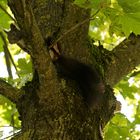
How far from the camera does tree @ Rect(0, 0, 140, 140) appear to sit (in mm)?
1104

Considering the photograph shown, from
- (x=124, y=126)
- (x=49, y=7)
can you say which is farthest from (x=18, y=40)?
(x=124, y=126)

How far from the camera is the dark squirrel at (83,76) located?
1379mm

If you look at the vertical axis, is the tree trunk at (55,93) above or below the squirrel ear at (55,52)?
below

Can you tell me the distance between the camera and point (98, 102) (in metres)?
1.40

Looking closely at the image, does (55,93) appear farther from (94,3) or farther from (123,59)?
(123,59)

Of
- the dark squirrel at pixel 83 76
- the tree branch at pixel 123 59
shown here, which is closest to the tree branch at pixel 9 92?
the dark squirrel at pixel 83 76

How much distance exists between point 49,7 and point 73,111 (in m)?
0.58

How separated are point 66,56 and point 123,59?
43cm

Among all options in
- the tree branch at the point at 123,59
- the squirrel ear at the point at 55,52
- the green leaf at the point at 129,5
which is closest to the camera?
the green leaf at the point at 129,5

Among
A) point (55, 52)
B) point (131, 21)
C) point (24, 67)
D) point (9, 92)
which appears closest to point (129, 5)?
point (131, 21)

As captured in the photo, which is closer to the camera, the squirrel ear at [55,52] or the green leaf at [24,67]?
the squirrel ear at [55,52]

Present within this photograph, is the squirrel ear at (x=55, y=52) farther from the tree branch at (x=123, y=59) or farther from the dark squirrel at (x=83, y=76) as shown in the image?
the tree branch at (x=123, y=59)

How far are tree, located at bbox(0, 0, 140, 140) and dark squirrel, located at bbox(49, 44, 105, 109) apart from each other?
21 millimetres

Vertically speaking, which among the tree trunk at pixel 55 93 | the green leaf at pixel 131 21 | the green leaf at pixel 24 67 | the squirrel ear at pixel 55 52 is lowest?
the tree trunk at pixel 55 93
